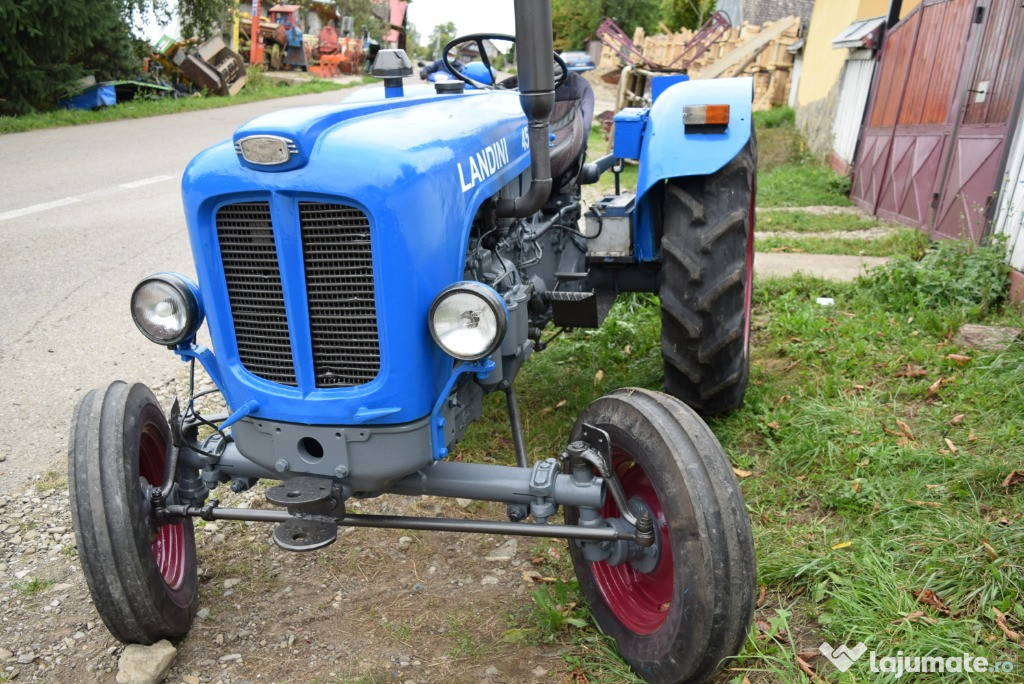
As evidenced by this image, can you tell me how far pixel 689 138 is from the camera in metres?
3.38

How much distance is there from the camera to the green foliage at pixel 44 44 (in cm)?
1227

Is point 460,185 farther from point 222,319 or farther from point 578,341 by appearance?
point 578,341

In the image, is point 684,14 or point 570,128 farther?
point 684,14

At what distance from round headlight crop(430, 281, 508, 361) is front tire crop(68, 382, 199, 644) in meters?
0.99

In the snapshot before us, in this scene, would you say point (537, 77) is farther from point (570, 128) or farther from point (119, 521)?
point (570, 128)

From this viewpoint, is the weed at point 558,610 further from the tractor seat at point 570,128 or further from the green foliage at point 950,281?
the green foliage at point 950,281

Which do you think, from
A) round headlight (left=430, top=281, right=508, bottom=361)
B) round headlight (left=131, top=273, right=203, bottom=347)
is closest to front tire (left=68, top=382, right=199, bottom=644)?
round headlight (left=131, top=273, right=203, bottom=347)

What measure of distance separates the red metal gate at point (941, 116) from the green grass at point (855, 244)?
0.26m

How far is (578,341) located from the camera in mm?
4891

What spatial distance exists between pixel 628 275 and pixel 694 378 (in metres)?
0.74

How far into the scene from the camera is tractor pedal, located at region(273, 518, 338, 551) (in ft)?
6.97

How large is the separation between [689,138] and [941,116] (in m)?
5.01

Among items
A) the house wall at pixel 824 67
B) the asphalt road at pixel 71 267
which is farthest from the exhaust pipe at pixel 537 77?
the house wall at pixel 824 67

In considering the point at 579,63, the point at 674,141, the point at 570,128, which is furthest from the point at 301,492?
the point at 579,63
